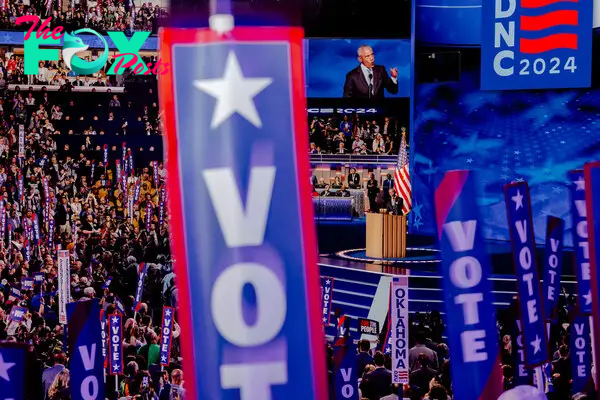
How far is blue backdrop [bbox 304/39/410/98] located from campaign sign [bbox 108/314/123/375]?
62.1 feet

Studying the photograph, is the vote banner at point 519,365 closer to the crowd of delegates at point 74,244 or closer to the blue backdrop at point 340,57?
the crowd of delegates at point 74,244

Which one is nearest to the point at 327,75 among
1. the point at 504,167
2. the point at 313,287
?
the point at 504,167

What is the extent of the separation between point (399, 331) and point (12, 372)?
15.6 feet

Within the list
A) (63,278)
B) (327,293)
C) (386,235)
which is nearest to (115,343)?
(63,278)

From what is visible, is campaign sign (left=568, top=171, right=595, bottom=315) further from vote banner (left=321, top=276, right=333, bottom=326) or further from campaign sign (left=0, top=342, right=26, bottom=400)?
vote banner (left=321, top=276, right=333, bottom=326)

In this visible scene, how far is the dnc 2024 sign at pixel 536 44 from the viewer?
2078 centimetres

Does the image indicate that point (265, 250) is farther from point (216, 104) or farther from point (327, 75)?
point (327, 75)

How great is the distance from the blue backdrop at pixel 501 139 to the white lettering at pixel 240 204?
2065 cm

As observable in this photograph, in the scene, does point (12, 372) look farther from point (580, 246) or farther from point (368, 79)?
point (368, 79)

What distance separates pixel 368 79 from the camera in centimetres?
2764

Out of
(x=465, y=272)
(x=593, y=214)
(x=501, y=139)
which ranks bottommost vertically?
(x=465, y=272)

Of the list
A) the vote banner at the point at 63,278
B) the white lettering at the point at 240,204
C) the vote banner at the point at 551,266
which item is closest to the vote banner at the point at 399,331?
the vote banner at the point at 551,266

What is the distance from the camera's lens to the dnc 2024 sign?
20781 millimetres

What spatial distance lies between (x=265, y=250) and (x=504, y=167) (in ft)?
70.8
